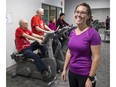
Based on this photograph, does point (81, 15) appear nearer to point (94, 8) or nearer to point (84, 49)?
point (84, 49)

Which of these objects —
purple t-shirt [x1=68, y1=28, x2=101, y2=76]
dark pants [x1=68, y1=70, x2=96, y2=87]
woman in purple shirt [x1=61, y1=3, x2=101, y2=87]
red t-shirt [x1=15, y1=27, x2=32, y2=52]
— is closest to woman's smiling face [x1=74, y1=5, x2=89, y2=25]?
woman in purple shirt [x1=61, y1=3, x2=101, y2=87]

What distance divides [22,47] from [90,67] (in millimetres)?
2426

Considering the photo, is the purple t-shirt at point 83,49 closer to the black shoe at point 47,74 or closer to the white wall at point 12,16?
the black shoe at point 47,74

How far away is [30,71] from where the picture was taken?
3.95 m

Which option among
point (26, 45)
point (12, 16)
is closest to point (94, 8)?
point (12, 16)

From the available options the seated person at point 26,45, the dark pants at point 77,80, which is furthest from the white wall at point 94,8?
the dark pants at point 77,80

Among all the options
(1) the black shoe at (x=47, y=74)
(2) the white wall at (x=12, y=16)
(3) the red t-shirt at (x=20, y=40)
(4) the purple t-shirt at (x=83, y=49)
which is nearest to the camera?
(4) the purple t-shirt at (x=83, y=49)

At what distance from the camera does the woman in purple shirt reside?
1.75 m

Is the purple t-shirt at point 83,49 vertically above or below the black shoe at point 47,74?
above

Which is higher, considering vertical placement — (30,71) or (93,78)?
(93,78)

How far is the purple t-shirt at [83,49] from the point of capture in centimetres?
175
